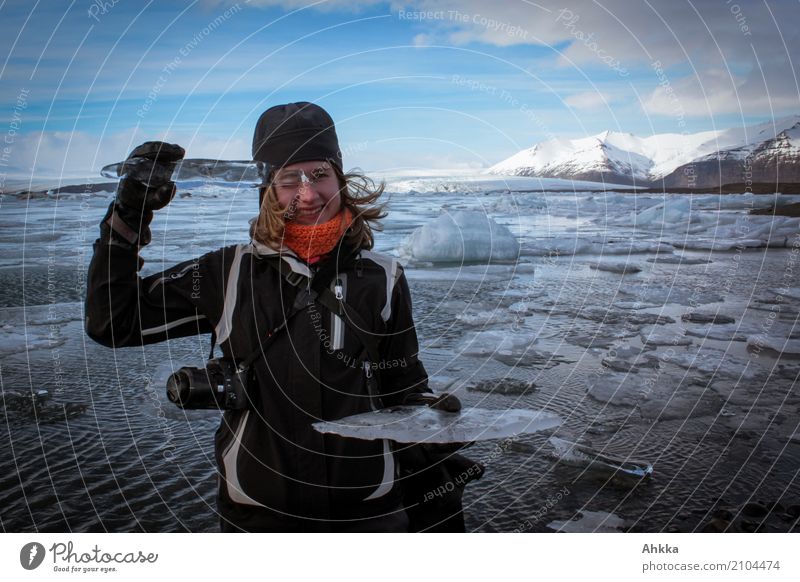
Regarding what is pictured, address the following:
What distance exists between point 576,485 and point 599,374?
1116 mm

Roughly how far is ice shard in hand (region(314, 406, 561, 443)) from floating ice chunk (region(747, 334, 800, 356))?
291cm

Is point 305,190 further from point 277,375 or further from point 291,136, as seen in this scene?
point 277,375

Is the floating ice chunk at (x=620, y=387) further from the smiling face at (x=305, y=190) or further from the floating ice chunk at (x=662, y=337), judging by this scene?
the smiling face at (x=305, y=190)

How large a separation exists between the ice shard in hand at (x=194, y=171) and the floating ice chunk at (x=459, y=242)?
13.7ft

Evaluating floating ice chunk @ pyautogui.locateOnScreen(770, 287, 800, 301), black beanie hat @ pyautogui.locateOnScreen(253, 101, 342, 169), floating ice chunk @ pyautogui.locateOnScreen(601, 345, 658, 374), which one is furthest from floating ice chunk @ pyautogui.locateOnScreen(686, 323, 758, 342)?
black beanie hat @ pyautogui.locateOnScreen(253, 101, 342, 169)

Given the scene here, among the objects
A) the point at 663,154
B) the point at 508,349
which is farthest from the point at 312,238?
the point at 663,154

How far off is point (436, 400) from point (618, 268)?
4601mm

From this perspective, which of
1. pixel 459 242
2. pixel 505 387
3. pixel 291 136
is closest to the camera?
pixel 291 136

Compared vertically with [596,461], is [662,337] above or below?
above

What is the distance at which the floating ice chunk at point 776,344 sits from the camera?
4.17 meters
